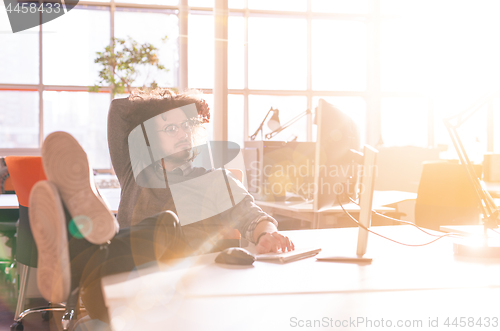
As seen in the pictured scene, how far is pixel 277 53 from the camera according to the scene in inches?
247

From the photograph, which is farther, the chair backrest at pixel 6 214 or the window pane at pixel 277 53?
the window pane at pixel 277 53

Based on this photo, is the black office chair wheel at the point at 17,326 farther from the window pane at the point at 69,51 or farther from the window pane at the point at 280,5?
the window pane at the point at 280,5

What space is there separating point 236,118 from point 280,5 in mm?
1886

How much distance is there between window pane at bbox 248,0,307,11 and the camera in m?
6.20

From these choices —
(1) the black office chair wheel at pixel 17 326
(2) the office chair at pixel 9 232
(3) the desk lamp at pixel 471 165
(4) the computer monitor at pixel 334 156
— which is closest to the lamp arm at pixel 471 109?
(3) the desk lamp at pixel 471 165

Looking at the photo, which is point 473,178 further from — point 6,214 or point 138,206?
point 6,214

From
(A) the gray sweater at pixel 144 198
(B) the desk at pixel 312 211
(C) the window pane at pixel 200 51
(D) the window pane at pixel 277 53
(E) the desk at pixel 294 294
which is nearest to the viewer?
(E) the desk at pixel 294 294

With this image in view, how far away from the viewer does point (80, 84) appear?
5812 mm

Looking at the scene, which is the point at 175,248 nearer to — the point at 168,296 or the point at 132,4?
the point at 168,296

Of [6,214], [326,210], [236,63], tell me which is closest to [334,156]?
[326,210]

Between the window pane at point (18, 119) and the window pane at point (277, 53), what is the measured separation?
Answer: 3.20 metres

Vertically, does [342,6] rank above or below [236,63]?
above

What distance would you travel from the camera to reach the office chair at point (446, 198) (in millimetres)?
2500

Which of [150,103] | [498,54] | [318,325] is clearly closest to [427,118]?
[498,54]
